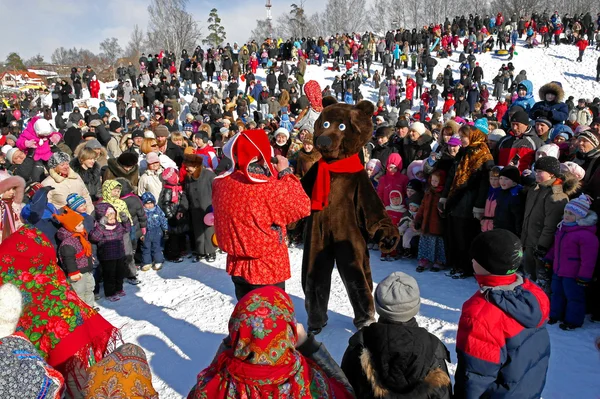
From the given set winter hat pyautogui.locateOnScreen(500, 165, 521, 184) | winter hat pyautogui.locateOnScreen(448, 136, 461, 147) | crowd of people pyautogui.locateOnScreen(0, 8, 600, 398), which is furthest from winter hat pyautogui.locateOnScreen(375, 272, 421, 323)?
winter hat pyautogui.locateOnScreen(448, 136, 461, 147)

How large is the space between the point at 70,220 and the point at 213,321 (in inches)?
77.0

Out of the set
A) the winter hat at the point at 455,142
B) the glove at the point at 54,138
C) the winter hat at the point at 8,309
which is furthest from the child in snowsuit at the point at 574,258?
the glove at the point at 54,138

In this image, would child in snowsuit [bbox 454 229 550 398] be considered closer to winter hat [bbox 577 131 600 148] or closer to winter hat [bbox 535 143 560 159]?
winter hat [bbox 535 143 560 159]

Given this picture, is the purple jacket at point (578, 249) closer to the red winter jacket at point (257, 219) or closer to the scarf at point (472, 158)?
the scarf at point (472, 158)

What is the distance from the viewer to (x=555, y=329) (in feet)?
14.0

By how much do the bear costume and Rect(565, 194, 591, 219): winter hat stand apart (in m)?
1.65

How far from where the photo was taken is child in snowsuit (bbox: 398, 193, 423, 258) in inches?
247

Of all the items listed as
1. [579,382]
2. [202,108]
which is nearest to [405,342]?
[579,382]

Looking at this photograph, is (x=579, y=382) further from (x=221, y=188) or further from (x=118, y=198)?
(x=118, y=198)

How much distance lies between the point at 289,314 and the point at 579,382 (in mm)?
2933

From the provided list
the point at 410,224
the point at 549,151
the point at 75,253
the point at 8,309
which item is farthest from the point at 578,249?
the point at 75,253

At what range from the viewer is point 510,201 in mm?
5066

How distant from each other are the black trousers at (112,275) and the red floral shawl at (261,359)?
4.06 m

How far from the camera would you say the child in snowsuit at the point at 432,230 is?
5.85 metres
